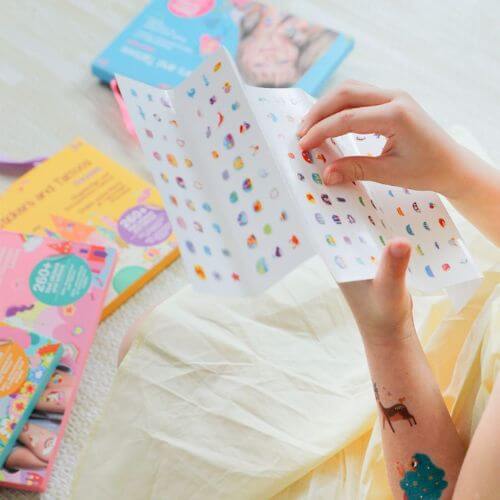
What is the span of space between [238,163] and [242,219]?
0.18 ft

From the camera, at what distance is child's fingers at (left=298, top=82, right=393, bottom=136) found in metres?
0.69

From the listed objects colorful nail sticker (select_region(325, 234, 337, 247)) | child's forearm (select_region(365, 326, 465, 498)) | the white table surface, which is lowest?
the white table surface

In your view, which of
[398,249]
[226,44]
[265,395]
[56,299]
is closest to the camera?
[398,249]

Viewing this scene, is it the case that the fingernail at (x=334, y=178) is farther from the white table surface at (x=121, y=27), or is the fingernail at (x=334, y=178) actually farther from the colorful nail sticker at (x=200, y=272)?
the white table surface at (x=121, y=27)

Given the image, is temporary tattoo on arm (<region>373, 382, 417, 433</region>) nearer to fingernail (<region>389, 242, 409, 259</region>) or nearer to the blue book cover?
fingernail (<region>389, 242, 409, 259</region>)

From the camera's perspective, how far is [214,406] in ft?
2.48

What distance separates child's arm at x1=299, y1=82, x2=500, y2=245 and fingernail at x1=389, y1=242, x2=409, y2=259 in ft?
0.39

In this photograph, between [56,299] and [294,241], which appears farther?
[56,299]

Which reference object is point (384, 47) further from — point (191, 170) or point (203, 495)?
point (203, 495)

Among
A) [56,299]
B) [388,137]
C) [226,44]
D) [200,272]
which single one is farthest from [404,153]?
[226,44]

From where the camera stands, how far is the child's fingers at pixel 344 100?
2.27ft

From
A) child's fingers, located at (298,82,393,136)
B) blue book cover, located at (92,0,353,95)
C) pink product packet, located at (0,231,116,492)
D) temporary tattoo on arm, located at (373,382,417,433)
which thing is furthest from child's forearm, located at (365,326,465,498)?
blue book cover, located at (92,0,353,95)

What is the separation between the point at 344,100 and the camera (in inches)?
27.7

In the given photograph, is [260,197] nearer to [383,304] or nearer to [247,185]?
[247,185]
